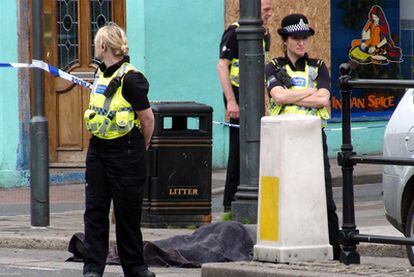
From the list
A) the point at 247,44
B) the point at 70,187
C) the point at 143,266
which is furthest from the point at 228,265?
the point at 70,187

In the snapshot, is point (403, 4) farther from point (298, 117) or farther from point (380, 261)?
point (298, 117)

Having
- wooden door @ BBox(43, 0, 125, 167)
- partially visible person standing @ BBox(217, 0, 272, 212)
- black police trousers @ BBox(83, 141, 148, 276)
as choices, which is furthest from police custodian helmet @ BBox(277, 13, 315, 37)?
wooden door @ BBox(43, 0, 125, 167)

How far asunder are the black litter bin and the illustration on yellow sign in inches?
326

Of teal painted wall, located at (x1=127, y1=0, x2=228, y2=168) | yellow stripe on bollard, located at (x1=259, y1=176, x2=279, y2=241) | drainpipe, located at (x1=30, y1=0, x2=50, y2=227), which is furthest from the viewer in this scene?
teal painted wall, located at (x1=127, y1=0, x2=228, y2=168)

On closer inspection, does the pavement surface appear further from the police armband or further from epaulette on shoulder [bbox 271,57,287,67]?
epaulette on shoulder [bbox 271,57,287,67]

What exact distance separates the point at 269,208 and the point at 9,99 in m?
9.52

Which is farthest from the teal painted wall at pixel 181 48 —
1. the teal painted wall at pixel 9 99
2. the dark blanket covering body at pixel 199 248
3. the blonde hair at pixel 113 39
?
the blonde hair at pixel 113 39

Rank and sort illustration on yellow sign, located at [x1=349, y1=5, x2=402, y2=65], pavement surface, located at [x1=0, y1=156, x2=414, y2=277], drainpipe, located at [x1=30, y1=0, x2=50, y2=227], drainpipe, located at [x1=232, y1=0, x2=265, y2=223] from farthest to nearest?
illustration on yellow sign, located at [x1=349, y1=5, x2=402, y2=65] < drainpipe, located at [x1=30, y1=0, x2=50, y2=227] < drainpipe, located at [x1=232, y1=0, x2=265, y2=223] < pavement surface, located at [x1=0, y1=156, x2=414, y2=277]

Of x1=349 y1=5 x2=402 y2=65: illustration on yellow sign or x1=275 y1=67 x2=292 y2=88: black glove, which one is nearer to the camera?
x1=275 y1=67 x2=292 y2=88: black glove

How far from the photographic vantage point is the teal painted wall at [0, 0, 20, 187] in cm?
1761

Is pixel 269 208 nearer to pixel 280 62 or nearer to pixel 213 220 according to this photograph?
pixel 280 62

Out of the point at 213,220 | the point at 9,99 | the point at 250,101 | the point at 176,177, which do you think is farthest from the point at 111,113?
the point at 9,99

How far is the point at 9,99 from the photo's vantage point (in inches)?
698

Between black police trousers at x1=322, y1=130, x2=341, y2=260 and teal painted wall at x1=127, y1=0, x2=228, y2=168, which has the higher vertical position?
teal painted wall at x1=127, y1=0, x2=228, y2=168
